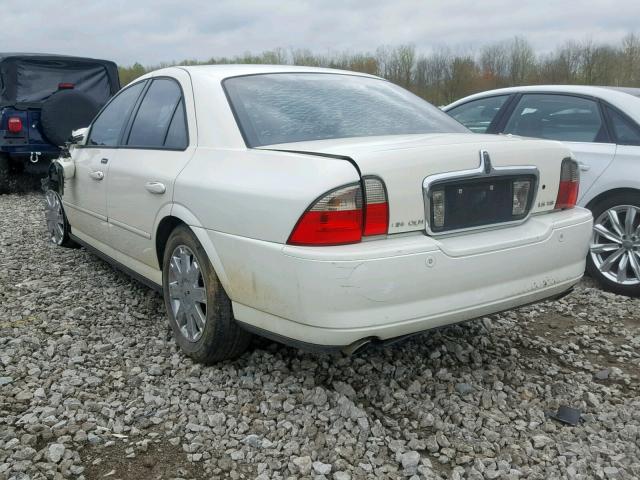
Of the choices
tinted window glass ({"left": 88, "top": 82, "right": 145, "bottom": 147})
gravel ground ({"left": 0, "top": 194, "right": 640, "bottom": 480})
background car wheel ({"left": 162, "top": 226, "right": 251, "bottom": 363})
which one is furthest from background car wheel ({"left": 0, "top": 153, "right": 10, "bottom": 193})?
background car wheel ({"left": 162, "top": 226, "right": 251, "bottom": 363})

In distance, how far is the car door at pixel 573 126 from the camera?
458 cm

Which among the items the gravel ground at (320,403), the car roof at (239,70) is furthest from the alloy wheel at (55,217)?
the car roof at (239,70)

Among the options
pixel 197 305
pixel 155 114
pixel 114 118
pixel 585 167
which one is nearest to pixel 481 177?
pixel 197 305

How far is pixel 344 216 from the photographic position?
2424mm

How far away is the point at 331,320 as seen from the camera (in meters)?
2.41

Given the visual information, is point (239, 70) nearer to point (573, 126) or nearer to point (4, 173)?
point (573, 126)

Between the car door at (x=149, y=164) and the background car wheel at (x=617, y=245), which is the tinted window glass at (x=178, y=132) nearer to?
the car door at (x=149, y=164)

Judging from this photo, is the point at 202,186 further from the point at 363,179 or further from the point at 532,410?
the point at 532,410

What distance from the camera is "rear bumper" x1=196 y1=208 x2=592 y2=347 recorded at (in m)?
2.38

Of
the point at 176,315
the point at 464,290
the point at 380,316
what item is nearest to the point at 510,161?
the point at 464,290

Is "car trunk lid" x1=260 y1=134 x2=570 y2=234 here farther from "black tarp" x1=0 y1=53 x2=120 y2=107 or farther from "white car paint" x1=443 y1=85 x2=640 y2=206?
"black tarp" x1=0 y1=53 x2=120 y2=107

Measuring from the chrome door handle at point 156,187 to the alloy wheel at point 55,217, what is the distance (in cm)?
247

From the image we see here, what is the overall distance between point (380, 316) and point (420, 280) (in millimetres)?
217

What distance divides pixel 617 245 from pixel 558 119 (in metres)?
1.15
